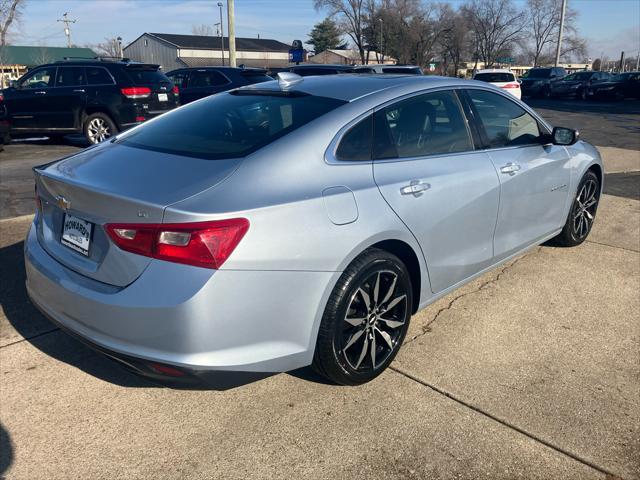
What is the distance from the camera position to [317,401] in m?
2.96

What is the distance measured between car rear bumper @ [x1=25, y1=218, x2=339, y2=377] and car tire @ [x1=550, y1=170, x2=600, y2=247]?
319 cm

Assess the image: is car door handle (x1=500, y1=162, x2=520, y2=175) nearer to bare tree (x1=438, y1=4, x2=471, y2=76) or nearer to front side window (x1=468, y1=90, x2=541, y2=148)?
front side window (x1=468, y1=90, x2=541, y2=148)

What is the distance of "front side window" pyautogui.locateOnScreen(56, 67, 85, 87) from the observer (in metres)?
11.6

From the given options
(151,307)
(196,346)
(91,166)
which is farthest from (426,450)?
(91,166)

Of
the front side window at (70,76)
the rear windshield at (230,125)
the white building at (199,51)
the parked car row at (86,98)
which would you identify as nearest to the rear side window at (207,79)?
the parked car row at (86,98)

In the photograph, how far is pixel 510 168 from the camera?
389 cm

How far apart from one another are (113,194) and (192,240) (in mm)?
475

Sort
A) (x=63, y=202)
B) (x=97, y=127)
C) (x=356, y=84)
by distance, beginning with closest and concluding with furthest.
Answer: (x=63, y=202) → (x=356, y=84) → (x=97, y=127)

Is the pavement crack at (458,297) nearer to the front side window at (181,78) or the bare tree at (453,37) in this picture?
the front side window at (181,78)

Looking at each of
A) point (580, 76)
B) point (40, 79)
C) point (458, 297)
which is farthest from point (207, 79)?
Answer: point (580, 76)

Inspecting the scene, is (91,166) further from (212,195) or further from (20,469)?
(20,469)

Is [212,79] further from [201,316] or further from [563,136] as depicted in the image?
[201,316]

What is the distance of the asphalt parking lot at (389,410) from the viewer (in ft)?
8.22

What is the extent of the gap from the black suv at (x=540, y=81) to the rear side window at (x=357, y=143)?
109 feet
